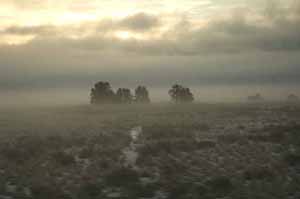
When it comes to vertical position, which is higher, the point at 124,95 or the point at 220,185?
the point at 124,95

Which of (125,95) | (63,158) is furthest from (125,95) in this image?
(63,158)

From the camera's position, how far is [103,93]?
113375mm

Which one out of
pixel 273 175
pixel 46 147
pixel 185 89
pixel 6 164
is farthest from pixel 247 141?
pixel 185 89

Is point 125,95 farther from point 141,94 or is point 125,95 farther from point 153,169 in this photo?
point 153,169

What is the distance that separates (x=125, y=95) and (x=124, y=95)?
400 millimetres

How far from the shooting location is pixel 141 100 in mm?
124750

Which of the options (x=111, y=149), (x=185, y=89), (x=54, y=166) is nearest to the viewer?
(x=54, y=166)

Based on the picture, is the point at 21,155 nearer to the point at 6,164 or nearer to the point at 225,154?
the point at 6,164

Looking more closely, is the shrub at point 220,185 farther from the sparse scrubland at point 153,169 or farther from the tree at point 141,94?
the tree at point 141,94

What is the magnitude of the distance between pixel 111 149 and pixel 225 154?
794cm

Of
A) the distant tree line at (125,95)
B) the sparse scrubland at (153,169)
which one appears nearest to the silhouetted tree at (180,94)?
the distant tree line at (125,95)

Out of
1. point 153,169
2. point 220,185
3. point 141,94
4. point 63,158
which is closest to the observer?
point 220,185

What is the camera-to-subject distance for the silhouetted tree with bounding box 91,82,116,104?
372 ft

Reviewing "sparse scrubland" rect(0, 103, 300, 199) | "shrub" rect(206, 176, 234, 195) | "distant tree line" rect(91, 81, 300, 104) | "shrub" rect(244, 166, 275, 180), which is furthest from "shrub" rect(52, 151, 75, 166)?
"distant tree line" rect(91, 81, 300, 104)
